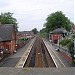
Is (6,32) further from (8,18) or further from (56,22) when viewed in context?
(56,22)

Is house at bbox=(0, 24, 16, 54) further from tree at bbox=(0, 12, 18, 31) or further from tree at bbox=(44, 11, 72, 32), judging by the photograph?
tree at bbox=(44, 11, 72, 32)

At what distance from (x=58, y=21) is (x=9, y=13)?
2358cm

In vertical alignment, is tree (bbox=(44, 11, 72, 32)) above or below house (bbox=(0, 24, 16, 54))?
above

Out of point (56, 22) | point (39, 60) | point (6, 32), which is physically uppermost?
point (56, 22)

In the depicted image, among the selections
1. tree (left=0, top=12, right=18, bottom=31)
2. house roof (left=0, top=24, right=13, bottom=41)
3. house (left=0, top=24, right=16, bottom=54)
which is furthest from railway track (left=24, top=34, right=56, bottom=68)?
tree (left=0, top=12, right=18, bottom=31)

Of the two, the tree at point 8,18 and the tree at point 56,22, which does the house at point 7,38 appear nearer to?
the tree at point 8,18

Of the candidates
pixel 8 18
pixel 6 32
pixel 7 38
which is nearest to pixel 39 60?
pixel 7 38

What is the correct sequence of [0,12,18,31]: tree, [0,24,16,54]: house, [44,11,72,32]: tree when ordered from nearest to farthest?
[0,24,16,54]: house
[0,12,18,31]: tree
[44,11,72,32]: tree

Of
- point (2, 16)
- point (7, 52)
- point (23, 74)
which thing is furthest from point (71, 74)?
point (2, 16)

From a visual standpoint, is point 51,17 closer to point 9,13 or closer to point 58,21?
point 58,21

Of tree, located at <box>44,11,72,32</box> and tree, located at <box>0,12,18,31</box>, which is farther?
tree, located at <box>44,11,72,32</box>

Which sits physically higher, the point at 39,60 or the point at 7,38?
the point at 7,38

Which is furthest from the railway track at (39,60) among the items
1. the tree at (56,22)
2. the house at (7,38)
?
the tree at (56,22)

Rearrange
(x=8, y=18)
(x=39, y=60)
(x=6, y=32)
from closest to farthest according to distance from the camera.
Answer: (x=39, y=60) → (x=6, y=32) → (x=8, y=18)
